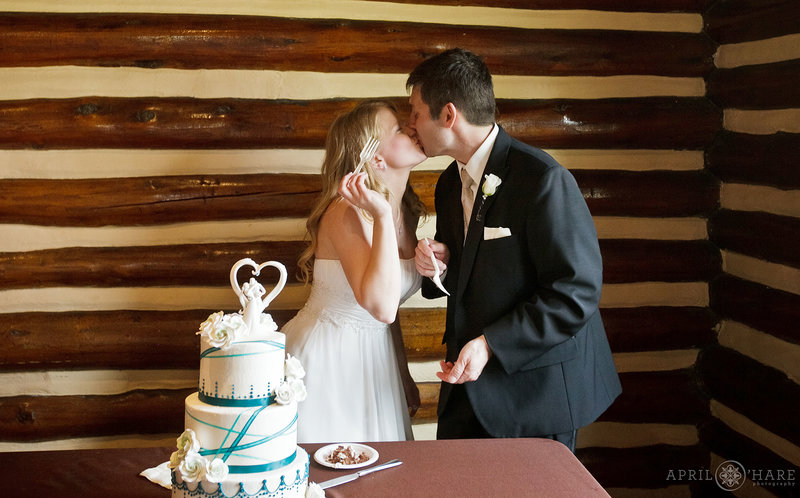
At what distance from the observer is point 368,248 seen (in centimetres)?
318

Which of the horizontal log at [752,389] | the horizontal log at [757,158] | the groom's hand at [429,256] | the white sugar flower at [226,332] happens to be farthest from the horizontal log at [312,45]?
the white sugar flower at [226,332]

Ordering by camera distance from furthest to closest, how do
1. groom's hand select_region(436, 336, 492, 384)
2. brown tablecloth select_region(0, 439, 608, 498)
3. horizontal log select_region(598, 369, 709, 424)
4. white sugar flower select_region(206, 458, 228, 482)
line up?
horizontal log select_region(598, 369, 709, 424), groom's hand select_region(436, 336, 492, 384), brown tablecloth select_region(0, 439, 608, 498), white sugar flower select_region(206, 458, 228, 482)

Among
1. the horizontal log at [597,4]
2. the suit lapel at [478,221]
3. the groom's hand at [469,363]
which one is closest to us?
Answer: the groom's hand at [469,363]

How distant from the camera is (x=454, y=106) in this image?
10.1 feet

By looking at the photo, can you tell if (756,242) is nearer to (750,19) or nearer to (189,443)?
(750,19)

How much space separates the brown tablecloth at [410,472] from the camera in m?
2.08

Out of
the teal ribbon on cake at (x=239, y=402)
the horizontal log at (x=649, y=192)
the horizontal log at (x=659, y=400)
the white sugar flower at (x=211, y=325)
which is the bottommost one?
the horizontal log at (x=659, y=400)

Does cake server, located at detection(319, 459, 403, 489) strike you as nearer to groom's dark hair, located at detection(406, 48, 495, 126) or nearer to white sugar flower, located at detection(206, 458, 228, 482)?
white sugar flower, located at detection(206, 458, 228, 482)

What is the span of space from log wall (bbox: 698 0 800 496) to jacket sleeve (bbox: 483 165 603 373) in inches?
63.6

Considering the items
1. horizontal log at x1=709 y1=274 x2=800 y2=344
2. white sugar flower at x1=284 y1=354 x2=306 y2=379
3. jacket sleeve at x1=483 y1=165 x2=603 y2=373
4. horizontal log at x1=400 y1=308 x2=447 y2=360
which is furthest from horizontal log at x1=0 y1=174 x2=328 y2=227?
horizontal log at x1=709 y1=274 x2=800 y2=344

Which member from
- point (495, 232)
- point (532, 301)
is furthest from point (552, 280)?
point (495, 232)

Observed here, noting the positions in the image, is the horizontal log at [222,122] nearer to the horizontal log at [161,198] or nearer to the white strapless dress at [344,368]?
the horizontal log at [161,198]

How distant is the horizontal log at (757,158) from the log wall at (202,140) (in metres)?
0.02

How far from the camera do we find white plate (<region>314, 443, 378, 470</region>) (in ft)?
7.27
